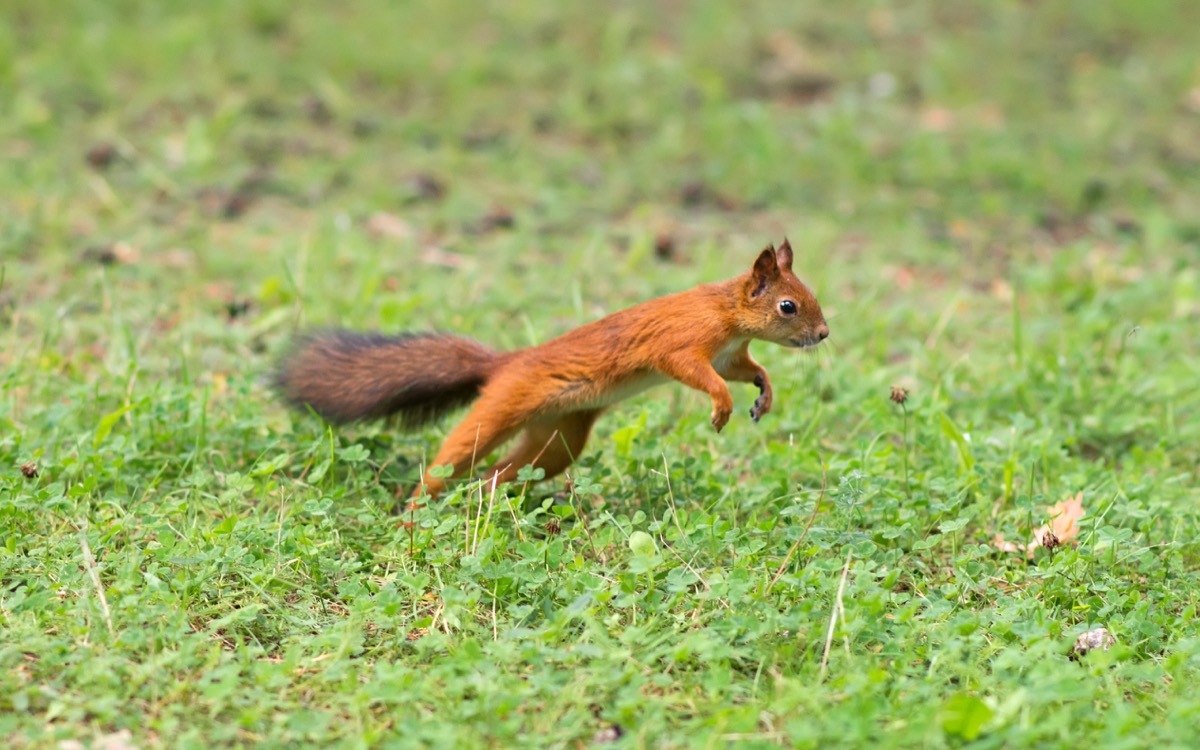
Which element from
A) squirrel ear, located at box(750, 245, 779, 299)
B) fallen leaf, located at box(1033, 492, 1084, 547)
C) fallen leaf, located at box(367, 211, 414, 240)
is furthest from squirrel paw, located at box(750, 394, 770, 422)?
fallen leaf, located at box(367, 211, 414, 240)

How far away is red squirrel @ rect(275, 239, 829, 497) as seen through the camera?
3.47m

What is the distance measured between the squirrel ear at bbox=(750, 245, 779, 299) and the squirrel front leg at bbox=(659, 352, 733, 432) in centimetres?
24

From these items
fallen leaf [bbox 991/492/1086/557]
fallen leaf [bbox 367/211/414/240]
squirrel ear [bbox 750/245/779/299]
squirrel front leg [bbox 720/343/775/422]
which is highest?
squirrel ear [bbox 750/245/779/299]

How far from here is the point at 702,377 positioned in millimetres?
3395

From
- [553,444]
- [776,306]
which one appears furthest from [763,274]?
[553,444]

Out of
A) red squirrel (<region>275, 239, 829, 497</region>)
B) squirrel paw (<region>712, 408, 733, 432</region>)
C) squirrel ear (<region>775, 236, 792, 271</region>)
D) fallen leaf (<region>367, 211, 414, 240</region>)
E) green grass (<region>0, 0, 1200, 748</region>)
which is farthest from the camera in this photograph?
fallen leaf (<region>367, 211, 414, 240</region>)

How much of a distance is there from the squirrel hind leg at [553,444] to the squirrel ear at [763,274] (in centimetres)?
55

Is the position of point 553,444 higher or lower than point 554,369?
lower

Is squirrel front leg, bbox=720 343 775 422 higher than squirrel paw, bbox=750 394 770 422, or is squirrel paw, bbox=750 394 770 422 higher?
squirrel front leg, bbox=720 343 775 422

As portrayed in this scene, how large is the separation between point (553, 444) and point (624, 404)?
740mm

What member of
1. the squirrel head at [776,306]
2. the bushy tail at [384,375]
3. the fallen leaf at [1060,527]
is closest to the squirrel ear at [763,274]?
the squirrel head at [776,306]

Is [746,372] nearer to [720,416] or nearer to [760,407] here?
[760,407]

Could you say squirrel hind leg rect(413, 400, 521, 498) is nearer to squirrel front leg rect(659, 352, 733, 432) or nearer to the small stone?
squirrel front leg rect(659, 352, 733, 432)

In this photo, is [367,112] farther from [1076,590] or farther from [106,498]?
[1076,590]
